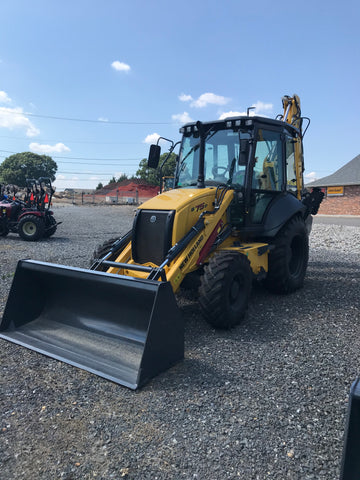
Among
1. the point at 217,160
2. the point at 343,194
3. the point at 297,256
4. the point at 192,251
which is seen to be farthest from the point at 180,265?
the point at 343,194

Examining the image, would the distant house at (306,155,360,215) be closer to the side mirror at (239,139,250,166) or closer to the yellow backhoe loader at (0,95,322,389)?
the yellow backhoe loader at (0,95,322,389)

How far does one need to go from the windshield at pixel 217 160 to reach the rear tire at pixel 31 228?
8.15 meters

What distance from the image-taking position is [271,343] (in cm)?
424

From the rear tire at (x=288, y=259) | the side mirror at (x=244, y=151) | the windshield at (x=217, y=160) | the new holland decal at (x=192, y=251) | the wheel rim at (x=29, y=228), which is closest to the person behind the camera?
the new holland decal at (x=192, y=251)

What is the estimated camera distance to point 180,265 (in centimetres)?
446

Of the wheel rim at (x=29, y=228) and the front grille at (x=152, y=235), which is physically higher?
the front grille at (x=152, y=235)

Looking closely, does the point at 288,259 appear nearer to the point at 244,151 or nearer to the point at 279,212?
the point at 279,212

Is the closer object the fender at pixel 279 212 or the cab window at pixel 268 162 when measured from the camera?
the cab window at pixel 268 162

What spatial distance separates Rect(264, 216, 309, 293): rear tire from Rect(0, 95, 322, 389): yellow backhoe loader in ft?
0.05

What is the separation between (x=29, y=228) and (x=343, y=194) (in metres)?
24.3

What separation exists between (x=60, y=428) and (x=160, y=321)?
1141mm

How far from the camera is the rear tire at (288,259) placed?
19.0 feet

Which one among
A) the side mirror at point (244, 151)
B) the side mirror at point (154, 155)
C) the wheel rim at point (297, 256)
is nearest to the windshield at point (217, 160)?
the side mirror at point (244, 151)

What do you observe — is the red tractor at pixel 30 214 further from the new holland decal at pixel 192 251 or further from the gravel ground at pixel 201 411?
the gravel ground at pixel 201 411
